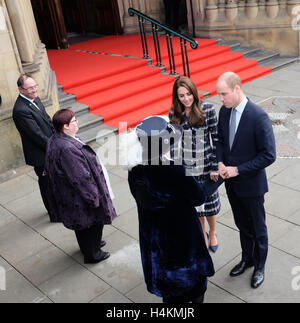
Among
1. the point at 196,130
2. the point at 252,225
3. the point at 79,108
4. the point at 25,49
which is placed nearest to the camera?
the point at 252,225

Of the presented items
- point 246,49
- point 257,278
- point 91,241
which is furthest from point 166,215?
point 246,49

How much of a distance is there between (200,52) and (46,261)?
23.6ft

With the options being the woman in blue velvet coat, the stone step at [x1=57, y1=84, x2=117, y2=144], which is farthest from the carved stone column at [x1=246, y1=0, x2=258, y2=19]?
the woman in blue velvet coat

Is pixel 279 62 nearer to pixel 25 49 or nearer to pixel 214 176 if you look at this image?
pixel 25 49

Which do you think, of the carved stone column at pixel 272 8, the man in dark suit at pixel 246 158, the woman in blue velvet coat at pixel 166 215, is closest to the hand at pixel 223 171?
the man in dark suit at pixel 246 158

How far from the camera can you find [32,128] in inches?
185

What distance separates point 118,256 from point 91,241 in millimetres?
362

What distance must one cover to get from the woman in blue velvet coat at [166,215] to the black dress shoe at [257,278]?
563 mm

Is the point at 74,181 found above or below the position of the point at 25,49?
below

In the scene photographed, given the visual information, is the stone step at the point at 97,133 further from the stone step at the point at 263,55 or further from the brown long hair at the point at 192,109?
the stone step at the point at 263,55

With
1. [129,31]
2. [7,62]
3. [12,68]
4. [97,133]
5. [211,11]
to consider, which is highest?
[7,62]

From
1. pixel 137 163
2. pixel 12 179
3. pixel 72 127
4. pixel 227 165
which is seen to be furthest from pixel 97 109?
pixel 137 163

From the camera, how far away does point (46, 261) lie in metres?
4.53

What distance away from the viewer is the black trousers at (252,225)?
349 cm
